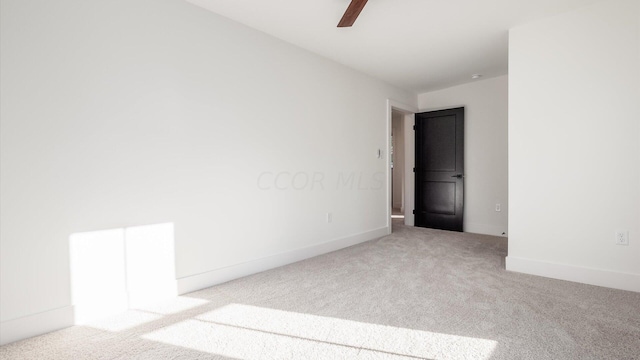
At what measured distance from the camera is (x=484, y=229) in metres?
5.02

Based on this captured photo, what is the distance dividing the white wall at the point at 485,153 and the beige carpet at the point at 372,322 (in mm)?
2223

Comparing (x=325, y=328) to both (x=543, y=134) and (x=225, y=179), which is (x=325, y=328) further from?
(x=543, y=134)

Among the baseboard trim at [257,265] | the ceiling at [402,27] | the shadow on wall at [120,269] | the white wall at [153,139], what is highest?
the ceiling at [402,27]

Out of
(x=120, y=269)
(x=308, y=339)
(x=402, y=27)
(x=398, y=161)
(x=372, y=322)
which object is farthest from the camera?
(x=398, y=161)

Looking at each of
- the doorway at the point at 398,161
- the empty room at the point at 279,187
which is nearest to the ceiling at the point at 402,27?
the empty room at the point at 279,187

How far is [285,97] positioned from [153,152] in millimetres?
1509

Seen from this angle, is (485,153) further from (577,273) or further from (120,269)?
(120,269)

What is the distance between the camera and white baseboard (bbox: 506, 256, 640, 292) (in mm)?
2557

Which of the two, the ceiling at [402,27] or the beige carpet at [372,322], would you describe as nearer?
the beige carpet at [372,322]

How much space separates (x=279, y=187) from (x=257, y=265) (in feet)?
2.76

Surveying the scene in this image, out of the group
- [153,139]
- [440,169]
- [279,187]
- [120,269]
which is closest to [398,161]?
[440,169]

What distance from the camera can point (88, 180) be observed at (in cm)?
207

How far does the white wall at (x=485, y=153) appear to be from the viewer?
482 centimetres

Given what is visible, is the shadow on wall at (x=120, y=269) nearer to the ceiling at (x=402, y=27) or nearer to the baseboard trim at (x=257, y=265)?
the baseboard trim at (x=257, y=265)
